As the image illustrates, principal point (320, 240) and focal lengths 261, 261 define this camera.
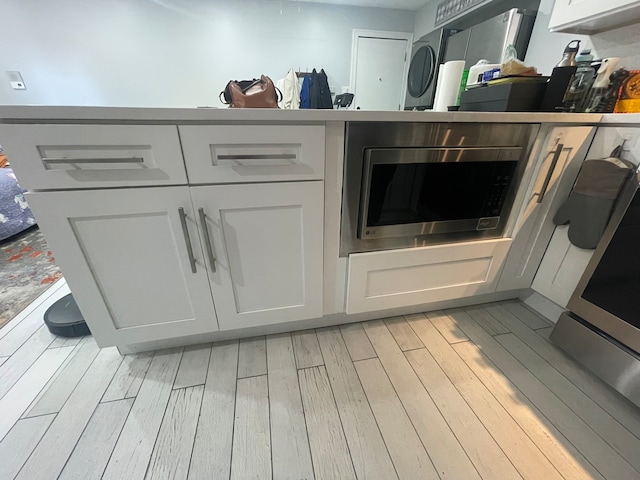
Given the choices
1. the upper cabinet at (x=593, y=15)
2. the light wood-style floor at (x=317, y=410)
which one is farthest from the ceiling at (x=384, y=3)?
the light wood-style floor at (x=317, y=410)

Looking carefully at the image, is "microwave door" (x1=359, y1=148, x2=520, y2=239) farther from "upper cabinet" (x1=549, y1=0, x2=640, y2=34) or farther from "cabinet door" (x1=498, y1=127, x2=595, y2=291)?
"upper cabinet" (x1=549, y1=0, x2=640, y2=34)

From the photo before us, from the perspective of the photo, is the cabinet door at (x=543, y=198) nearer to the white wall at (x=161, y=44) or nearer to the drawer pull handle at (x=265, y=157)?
the drawer pull handle at (x=265, y=157)

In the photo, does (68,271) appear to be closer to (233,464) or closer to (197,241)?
(197,241)

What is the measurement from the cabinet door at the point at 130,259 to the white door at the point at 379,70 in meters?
3.82

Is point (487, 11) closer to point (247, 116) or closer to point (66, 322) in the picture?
point (247, 116)

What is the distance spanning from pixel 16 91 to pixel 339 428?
5.15m

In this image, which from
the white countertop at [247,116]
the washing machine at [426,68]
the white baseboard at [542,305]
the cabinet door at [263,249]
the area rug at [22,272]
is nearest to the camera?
the white countertop at [247,116]

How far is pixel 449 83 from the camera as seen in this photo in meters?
1.28

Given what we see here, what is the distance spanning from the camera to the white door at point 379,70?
370 centimetres

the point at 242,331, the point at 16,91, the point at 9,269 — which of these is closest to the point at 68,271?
the point at 242,331

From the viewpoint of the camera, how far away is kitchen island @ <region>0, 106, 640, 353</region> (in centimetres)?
77

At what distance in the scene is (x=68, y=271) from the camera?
89 cm

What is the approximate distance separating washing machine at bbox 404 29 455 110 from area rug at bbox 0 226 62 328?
3756mm

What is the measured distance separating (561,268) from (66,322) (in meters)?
2.38
